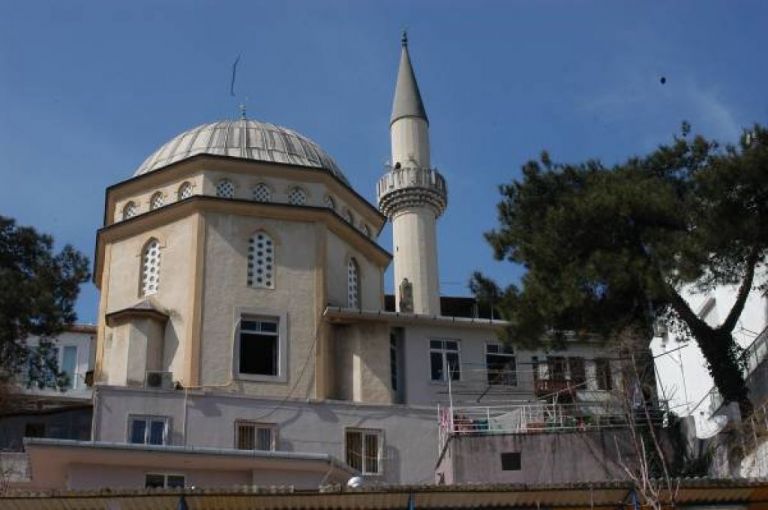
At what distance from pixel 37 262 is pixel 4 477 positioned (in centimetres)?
779

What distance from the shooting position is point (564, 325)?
84.0 ft

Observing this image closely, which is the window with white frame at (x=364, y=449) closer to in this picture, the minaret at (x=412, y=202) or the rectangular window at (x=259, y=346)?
the rectangular window at (x=259, y=346)

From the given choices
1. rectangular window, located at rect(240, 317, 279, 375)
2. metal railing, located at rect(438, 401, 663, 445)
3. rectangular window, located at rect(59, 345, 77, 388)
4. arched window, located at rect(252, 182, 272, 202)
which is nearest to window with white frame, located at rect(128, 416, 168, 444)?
rectangular window, located at rect(240, 317, 279, 375)

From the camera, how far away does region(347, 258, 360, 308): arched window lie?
34375 mm

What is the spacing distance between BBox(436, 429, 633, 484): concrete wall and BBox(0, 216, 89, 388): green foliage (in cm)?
1167

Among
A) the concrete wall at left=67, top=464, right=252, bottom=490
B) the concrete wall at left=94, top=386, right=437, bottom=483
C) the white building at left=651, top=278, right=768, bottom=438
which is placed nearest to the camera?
the concrete wall at left=67, top=464, right=252, bottom=490

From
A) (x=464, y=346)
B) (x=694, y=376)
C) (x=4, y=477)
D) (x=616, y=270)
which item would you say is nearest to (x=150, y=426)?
(x=4, y=477)

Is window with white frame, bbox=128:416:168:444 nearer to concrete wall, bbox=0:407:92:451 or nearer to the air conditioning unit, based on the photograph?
the air conditioning unit

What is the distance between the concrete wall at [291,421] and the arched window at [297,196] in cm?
668

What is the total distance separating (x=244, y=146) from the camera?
3541 cm

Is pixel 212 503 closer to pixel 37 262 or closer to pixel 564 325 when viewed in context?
pixel 564 325

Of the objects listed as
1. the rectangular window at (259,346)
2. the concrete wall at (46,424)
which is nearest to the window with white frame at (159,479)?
the rectangular window at (259,346)

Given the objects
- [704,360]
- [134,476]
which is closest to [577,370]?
[704,360]

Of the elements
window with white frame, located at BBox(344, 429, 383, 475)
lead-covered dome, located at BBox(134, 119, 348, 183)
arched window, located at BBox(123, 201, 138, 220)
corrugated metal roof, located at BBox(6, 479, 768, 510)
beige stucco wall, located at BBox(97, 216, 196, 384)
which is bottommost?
corrugated metal roof, located at BBox(6, 479, 768, 510)
